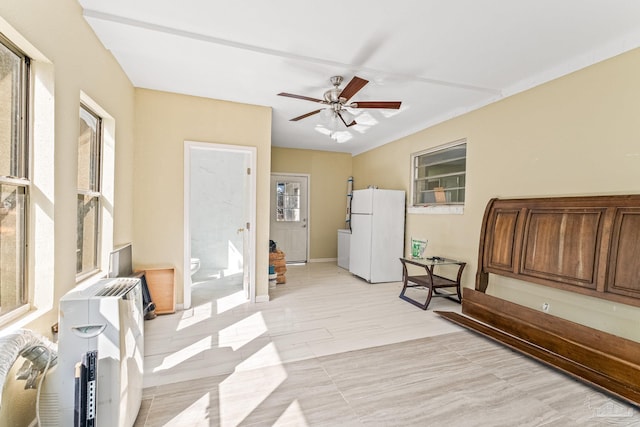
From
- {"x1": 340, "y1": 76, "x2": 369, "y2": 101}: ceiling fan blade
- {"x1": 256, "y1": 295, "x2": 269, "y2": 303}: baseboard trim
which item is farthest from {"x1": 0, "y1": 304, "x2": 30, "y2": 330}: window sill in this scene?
{"x1": 340, "y1": 76, "x2": 369, "y2": 101}: ceiling fan blade

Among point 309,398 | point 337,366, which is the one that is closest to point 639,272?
point 337,366

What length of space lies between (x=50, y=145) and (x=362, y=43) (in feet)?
7.80

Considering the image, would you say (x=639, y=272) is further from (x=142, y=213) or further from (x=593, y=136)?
(x=142, y=213)

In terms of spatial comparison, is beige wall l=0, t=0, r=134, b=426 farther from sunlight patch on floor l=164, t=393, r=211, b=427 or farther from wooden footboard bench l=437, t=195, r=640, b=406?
wooden footboard bench l=437, t=195, r=640, b=406

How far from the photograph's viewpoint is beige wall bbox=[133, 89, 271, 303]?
11.2 ft

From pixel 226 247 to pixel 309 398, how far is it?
4.36 meters

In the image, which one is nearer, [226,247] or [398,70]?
[398,70]

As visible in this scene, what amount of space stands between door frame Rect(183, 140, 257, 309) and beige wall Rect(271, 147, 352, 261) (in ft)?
9.01

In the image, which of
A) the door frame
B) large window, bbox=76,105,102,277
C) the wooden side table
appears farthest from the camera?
the wooden side table

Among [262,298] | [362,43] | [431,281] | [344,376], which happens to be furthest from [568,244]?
[262,298]

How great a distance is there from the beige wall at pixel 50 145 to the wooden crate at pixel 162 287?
1.33 m

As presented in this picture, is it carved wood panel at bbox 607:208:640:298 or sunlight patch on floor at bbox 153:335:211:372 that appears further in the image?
sunlight patch on floor at bbox 153:335:211:372

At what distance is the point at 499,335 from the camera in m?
2.73

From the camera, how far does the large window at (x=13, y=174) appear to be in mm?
1478
